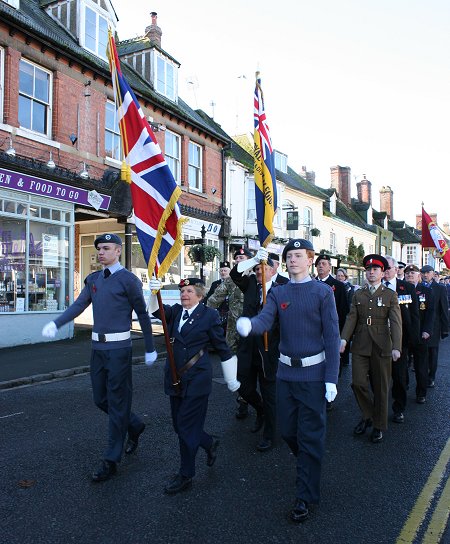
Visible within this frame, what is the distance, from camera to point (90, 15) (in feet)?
49.3

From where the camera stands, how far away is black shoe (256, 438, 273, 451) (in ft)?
15.6

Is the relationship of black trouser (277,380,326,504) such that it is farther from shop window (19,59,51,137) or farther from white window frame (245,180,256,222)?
white window frame (245,180,256,222)

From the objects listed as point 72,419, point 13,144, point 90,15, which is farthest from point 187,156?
point 72,419

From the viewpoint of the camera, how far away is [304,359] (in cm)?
359

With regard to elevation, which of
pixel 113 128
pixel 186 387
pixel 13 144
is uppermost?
pixel 113 128

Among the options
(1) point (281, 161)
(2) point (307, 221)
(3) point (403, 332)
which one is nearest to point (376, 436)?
(3) point (403, 332)

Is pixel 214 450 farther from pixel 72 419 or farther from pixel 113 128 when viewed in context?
pixel 113 128

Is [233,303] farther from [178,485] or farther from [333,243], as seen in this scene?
A: [333,243]

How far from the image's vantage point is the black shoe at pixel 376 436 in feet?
16.5

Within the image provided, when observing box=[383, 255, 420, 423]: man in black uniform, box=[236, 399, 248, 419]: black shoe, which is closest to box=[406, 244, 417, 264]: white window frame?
box=[383, 255, 420, 423]: man in black uniform

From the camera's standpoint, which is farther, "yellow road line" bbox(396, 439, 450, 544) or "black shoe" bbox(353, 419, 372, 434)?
"black shoe" bbox(353, 419, 372, 434)

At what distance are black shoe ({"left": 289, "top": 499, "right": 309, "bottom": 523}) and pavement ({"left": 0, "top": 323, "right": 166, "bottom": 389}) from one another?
18.9ft

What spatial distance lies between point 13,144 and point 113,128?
4072 millimetres

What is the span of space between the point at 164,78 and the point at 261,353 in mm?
16033
